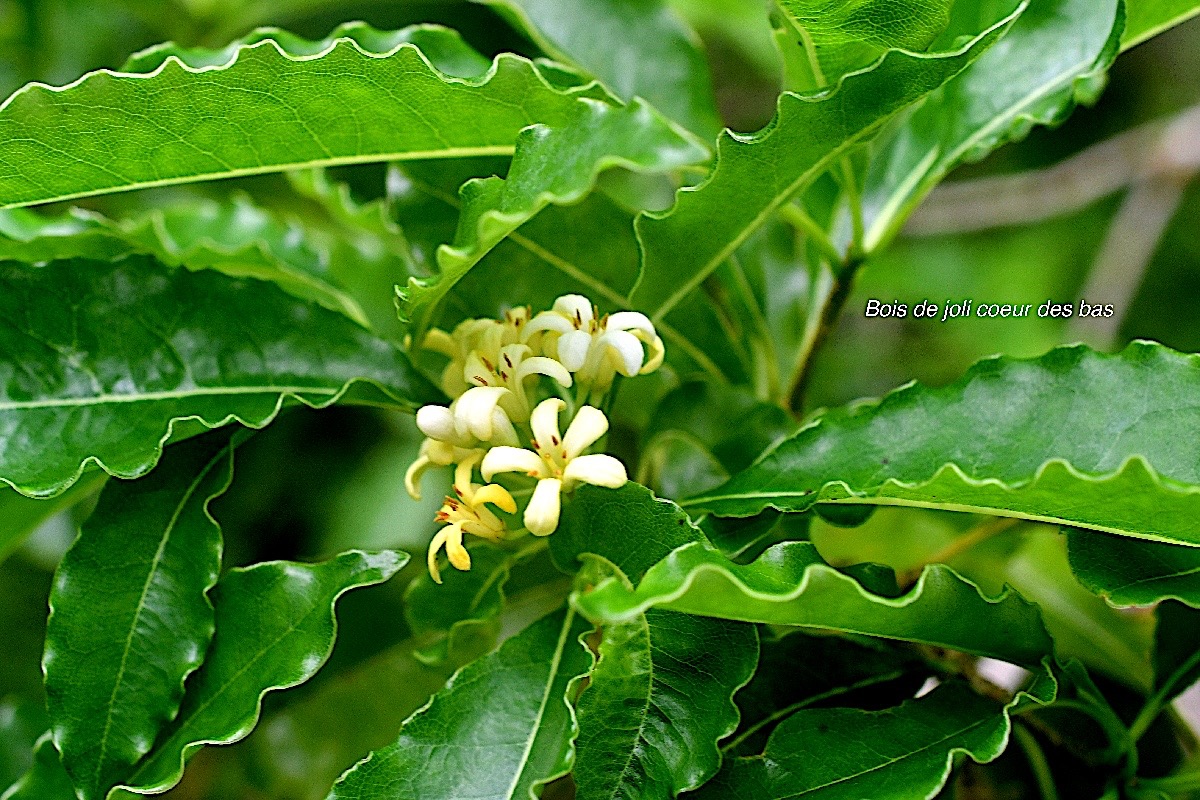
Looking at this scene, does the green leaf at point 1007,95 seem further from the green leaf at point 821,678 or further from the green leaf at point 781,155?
the green leaf at point 821,678

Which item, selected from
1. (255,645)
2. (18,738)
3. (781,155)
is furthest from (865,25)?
(18,738)

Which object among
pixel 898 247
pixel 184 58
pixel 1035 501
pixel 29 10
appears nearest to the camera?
pixel 1035 501

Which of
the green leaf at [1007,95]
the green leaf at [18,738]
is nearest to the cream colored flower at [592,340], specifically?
the green leaf at [1007,95]

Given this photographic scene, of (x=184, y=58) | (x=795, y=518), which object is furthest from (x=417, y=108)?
(x=795, y=518)

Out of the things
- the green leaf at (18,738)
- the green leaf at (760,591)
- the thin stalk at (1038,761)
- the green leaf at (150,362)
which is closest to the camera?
the green leaf at (760,591)

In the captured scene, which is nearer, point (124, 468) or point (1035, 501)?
point (1035, 501)

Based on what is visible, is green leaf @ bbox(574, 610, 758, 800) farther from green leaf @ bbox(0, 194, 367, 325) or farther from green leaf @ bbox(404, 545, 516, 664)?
green leaf @ bbox(0, 194, 367, 325)

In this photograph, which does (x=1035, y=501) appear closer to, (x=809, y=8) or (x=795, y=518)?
Answer: (x=795, y=518)
